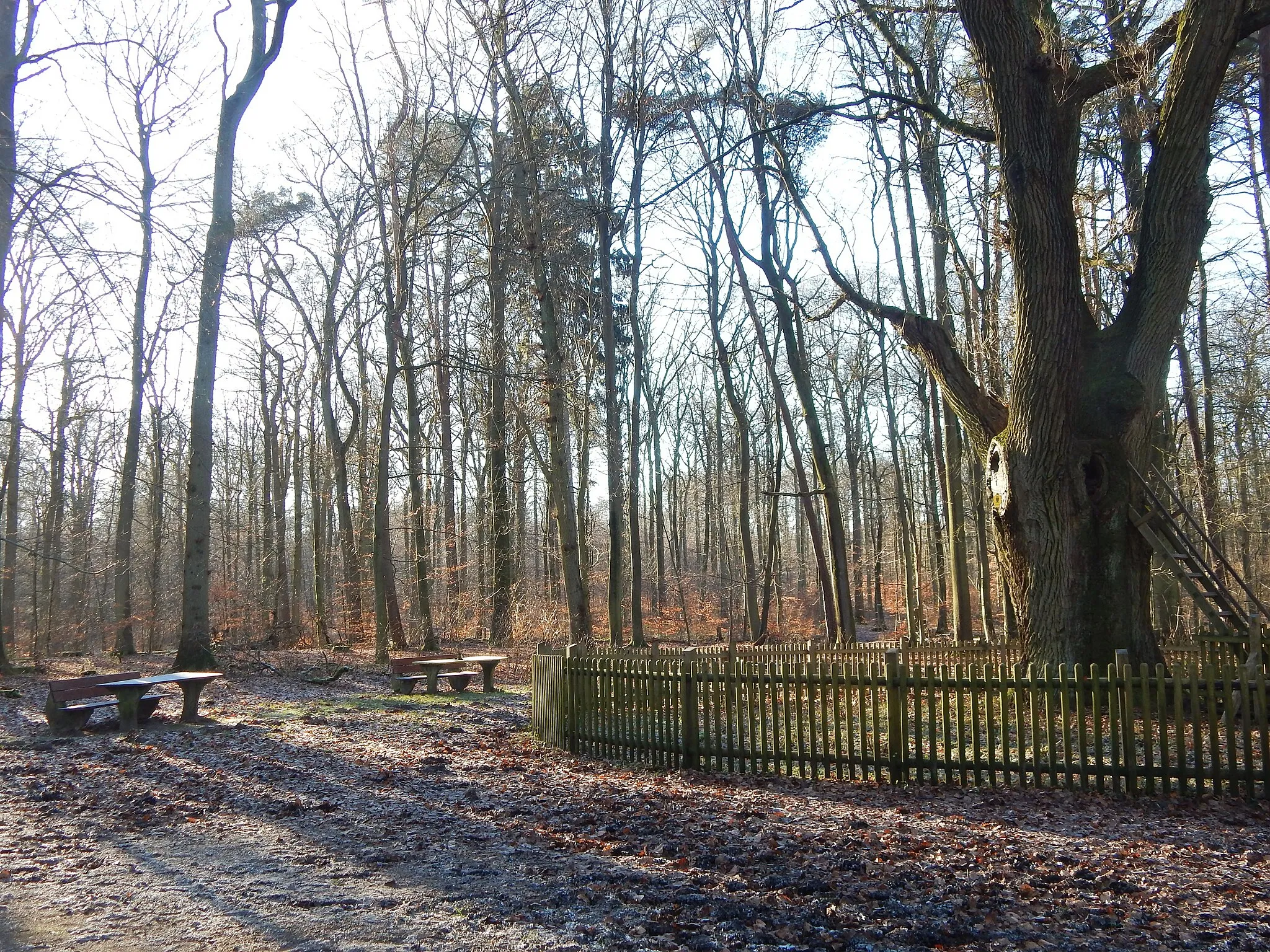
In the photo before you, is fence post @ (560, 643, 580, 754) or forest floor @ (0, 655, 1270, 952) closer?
forest floor @ (0, 655, 1270, 952)

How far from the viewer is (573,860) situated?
536cm

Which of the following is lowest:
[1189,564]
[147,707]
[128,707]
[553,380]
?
[147,707]

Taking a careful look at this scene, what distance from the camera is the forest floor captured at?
4180 mm

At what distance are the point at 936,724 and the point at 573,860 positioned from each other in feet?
13.0

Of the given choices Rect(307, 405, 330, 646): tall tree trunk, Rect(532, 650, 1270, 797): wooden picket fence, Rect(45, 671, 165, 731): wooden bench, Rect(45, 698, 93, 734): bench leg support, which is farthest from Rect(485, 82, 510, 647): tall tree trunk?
Rect(532, 650, 1270, 797): wooden picket fence

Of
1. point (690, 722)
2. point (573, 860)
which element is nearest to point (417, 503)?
point (690, 722)

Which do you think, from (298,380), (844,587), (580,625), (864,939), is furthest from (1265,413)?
(298,380)

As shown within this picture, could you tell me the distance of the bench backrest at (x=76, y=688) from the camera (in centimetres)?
1001

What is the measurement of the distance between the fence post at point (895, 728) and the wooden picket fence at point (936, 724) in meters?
0.01

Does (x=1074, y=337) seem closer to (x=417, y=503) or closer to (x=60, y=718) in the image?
(x=60, y=718)

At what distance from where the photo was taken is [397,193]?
20.5 metres

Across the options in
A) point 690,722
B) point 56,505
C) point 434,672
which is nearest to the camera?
point 690,722

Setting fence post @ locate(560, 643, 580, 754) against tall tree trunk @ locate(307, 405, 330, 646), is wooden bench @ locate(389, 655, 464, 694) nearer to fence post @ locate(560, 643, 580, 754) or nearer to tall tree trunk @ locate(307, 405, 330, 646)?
fence post @ locate(560, 643, 580, 754)

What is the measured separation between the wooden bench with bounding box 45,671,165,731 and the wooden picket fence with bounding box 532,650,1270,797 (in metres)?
5.50
